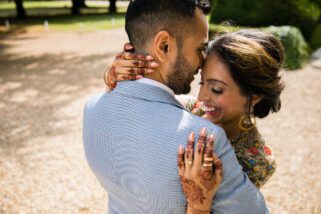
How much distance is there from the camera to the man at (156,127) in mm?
1407

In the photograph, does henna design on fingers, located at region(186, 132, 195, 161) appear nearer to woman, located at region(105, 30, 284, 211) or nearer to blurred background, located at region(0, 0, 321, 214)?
woman, located at region(105, 30, 284, 211)

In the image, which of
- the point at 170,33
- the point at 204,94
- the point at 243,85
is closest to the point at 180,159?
the point at 170,33

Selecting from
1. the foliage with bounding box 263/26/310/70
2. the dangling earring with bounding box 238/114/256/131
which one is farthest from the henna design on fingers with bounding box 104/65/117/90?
the foliage with bounding box 263/26/310/70

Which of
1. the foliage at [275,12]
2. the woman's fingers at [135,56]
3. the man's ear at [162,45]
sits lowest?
the foliage at [275,12]

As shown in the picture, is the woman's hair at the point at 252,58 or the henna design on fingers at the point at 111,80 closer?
the henna design on fingers at the point at 111,80

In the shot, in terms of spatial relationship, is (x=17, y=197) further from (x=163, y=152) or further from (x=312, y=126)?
(x=312, y=126)

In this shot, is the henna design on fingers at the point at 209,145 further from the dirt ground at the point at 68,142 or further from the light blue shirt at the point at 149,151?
the dirt ground at the point at 68,142

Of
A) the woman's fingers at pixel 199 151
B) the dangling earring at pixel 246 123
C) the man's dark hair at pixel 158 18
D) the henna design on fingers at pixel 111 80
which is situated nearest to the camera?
the woman's fingers at pixel 199 151

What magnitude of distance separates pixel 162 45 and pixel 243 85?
91cm

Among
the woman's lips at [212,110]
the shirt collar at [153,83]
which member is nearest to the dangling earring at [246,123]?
the woman's lips at [212,110]

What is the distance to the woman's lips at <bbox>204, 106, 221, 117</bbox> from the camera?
2381 millimetres

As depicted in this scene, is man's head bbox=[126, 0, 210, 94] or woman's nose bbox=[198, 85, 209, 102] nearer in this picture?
man's head bbox=[126, 0, 210, 94]

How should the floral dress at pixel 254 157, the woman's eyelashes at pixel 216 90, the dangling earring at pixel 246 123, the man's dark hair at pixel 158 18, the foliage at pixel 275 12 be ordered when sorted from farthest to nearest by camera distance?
1. the foliage at pixel 275 12
2. the dangling earring at pixel 246 123
3. the woman's eyelashes at pixel 216 90
4. the floral dress at pixel 254 157
5. the man's dark hair at pixel 158 18

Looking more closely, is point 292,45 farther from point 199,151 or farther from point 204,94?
point 199,151
